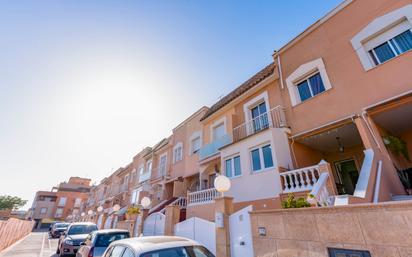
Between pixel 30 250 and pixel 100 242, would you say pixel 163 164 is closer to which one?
pixel 30 250

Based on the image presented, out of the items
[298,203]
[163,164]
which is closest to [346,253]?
[298,203]

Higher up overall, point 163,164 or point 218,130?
point 218,130

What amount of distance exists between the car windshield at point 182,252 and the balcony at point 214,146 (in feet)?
28.1

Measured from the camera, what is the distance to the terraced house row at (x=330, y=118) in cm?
→ 659

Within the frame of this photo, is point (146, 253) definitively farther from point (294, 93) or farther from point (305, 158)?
point (294, 93)

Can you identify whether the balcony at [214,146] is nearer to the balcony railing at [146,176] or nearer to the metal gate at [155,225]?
the metal gate at [155,225]

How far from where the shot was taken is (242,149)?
10.3m

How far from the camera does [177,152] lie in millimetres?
18719

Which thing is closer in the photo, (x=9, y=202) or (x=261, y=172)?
(x=261, y=172)

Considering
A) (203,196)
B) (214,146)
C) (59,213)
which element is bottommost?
(203,196)

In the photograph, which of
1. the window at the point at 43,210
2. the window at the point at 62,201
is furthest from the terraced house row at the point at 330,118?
the window at the point at 43,210

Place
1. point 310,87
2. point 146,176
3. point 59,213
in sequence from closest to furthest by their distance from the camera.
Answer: point 310,87 < point 146,176 < point 59,213

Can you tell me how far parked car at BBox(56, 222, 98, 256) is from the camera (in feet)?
36.1

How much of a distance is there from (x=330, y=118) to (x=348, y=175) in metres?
3.74
